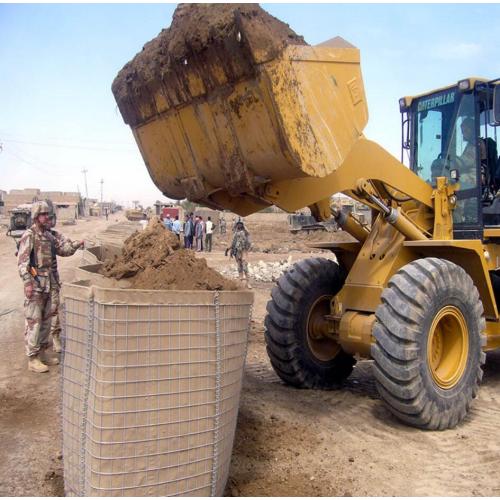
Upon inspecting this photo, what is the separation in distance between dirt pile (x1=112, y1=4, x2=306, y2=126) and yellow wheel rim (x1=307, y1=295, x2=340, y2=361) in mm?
2735

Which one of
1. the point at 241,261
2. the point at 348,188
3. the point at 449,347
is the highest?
the point at 348,188

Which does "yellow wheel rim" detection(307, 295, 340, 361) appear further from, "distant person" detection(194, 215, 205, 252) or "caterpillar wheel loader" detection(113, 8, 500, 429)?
"distant person" detection(194, 215, 205, 252)

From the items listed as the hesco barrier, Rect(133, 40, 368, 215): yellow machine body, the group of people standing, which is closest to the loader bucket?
Rect(133, 40, 368, 215): yellow machine body

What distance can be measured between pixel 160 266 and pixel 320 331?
9.06 feet

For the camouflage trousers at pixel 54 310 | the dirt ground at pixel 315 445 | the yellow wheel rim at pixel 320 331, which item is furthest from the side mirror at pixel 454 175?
the camouflage trousers at pixel 54 310

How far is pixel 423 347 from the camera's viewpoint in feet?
15.8

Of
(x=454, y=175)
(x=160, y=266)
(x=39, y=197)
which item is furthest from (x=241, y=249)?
(x=39, y=197)

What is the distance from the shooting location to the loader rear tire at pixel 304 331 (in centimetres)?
595

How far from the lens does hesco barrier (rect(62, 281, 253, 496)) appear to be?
2990 mm

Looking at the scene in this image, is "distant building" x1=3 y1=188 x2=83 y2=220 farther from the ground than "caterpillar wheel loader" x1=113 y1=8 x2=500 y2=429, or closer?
farther from the ground

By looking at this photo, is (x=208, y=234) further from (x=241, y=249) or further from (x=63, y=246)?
(x=63, y=246)

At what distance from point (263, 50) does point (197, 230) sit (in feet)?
74.8

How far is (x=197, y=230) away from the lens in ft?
86.6

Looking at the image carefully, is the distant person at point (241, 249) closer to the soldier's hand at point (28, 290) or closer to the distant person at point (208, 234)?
the soldier's hand at point (28, 290)
